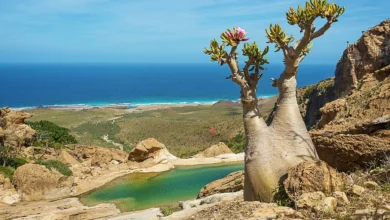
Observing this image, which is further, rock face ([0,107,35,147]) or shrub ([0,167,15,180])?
rock face ([0,107,35,147])

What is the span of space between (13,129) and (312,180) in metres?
21.7

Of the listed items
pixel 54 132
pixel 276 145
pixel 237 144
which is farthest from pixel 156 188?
pixel 237 144

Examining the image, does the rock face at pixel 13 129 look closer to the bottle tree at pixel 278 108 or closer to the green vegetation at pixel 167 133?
the green vegetation at pixel 167 133

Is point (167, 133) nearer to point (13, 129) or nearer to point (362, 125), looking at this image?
point (13, 129)

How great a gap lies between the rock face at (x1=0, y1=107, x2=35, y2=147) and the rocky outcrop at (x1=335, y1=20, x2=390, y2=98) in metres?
17.7

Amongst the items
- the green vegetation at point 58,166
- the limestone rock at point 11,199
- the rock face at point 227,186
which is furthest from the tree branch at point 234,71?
the green vegetation at point 58,166

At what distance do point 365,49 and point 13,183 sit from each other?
16.8 metres

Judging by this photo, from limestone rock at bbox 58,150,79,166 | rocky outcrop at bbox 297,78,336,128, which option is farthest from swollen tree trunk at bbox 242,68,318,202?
rocky outcrop at bbox 297,78,336,128

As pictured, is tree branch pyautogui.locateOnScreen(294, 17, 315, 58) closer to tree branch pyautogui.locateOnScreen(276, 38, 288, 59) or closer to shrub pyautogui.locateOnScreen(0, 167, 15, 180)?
tree branch pyautogui.locateOnScreen(276, 38, 288, 59)

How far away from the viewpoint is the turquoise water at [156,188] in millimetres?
16109

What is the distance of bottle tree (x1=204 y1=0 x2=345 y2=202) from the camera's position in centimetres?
605

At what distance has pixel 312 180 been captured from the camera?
17.8ft

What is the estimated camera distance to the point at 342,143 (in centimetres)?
720

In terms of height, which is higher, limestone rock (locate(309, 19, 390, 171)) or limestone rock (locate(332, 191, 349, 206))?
limestone rock (locate(309, 19, 390, 171))
